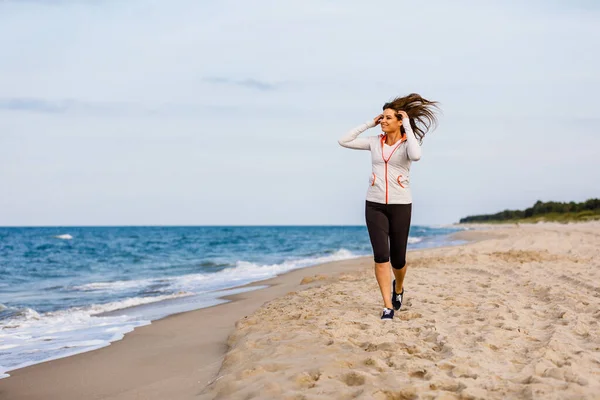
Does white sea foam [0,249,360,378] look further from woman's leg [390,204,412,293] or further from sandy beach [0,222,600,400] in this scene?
woman's leg [390,204,412,293]

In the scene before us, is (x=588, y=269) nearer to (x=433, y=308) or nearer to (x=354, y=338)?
(x=433, y=308)

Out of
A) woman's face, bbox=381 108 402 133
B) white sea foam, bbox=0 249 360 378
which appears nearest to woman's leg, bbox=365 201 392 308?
woman's face, bbox=381 108 402 133

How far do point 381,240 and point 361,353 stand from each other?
1.69m

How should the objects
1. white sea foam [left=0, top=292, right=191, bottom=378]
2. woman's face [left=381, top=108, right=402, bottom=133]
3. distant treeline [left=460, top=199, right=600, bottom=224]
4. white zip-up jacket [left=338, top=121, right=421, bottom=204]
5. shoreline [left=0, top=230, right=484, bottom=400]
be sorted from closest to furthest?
1. shoreline [left=0, top=230, right=484, bottom=400]
2. white zip-up jacket [left=338, top=121, right=421, bottom=204]
3. woman's face [left=381, top=108, right=402, bottom=133]
4. white sea foam [left=0, top=292, right=191, bottom=378]
5. distant treeline [left=460, top=199, right=600, bottom=224]

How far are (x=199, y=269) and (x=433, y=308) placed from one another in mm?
15187

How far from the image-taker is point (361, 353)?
14.1ft

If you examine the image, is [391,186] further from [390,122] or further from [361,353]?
[361,353]

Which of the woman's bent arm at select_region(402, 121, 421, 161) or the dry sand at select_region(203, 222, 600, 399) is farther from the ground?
the woman's bent arm at select_region(402, 121, 421, 161)

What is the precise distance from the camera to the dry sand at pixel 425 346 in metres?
3.49

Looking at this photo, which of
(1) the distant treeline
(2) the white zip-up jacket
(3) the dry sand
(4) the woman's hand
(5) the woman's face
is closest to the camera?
(3) the dry sand

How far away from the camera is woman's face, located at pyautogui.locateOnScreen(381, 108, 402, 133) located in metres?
5.88

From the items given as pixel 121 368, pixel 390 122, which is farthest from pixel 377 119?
pixel 121 368

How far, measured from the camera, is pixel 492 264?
11328 millimetres

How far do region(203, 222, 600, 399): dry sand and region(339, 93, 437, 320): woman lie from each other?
603 millimetres
